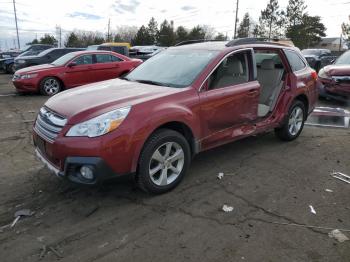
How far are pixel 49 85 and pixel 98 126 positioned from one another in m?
9.04

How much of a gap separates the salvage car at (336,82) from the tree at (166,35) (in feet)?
186

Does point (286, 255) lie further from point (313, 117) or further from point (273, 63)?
point (313, 117)

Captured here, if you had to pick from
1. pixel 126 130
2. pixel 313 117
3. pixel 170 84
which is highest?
pixel 170 84

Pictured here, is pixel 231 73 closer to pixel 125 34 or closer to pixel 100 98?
pixel 100 98

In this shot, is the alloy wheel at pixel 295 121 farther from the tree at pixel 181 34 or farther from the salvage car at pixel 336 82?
the tree at pixel 181 34

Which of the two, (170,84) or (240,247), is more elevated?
(170,84)

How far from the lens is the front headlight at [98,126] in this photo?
3.54m

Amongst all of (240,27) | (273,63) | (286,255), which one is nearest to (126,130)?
(286,255)

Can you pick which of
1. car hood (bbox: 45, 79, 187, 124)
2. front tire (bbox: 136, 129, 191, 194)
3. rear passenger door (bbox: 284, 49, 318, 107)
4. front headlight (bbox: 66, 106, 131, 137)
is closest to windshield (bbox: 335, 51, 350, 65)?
rear passenger door (bbox: 284, 49, 318, 107)

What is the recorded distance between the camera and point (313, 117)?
8.35 meters

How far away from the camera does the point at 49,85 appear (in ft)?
38.8

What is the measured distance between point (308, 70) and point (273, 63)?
852mm

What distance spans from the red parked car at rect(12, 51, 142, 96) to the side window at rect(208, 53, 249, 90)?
811 cm

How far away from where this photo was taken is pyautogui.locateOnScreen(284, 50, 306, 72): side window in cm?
611
